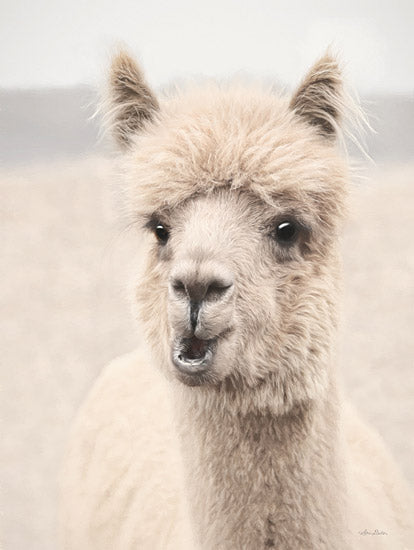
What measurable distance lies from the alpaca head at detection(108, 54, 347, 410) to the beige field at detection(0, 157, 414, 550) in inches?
42.8

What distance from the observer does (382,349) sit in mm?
3109

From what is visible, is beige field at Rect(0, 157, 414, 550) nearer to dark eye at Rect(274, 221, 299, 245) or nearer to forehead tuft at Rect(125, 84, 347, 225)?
forehead tuft at Rect(125, 84, 347, 225)

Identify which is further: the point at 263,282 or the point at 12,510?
the point at 12,510

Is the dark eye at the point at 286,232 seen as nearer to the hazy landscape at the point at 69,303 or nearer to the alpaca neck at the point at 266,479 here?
the alpaca neck at the point at 266,479

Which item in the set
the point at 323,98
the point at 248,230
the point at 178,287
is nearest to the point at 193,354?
the point at 178,287

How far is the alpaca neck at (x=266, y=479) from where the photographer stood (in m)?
1.20

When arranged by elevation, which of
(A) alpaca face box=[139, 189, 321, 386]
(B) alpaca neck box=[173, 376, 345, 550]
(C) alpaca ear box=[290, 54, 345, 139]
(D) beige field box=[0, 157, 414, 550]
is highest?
(C) alpaca ear box=[290, 54, 345, 139]

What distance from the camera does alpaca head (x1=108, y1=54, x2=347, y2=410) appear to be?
3.61ft

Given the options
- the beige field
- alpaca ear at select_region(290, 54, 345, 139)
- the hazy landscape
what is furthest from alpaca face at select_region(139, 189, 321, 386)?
the beige field

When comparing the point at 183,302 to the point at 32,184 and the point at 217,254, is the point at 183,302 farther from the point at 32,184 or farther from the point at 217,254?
the point at 32,184

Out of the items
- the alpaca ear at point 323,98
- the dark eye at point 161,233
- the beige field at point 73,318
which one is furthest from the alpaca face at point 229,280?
the beige field at point 73,318

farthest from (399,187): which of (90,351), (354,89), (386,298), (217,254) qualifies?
(217,254)

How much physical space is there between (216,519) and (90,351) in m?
1.85

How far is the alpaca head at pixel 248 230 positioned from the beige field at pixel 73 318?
1.09 meters
